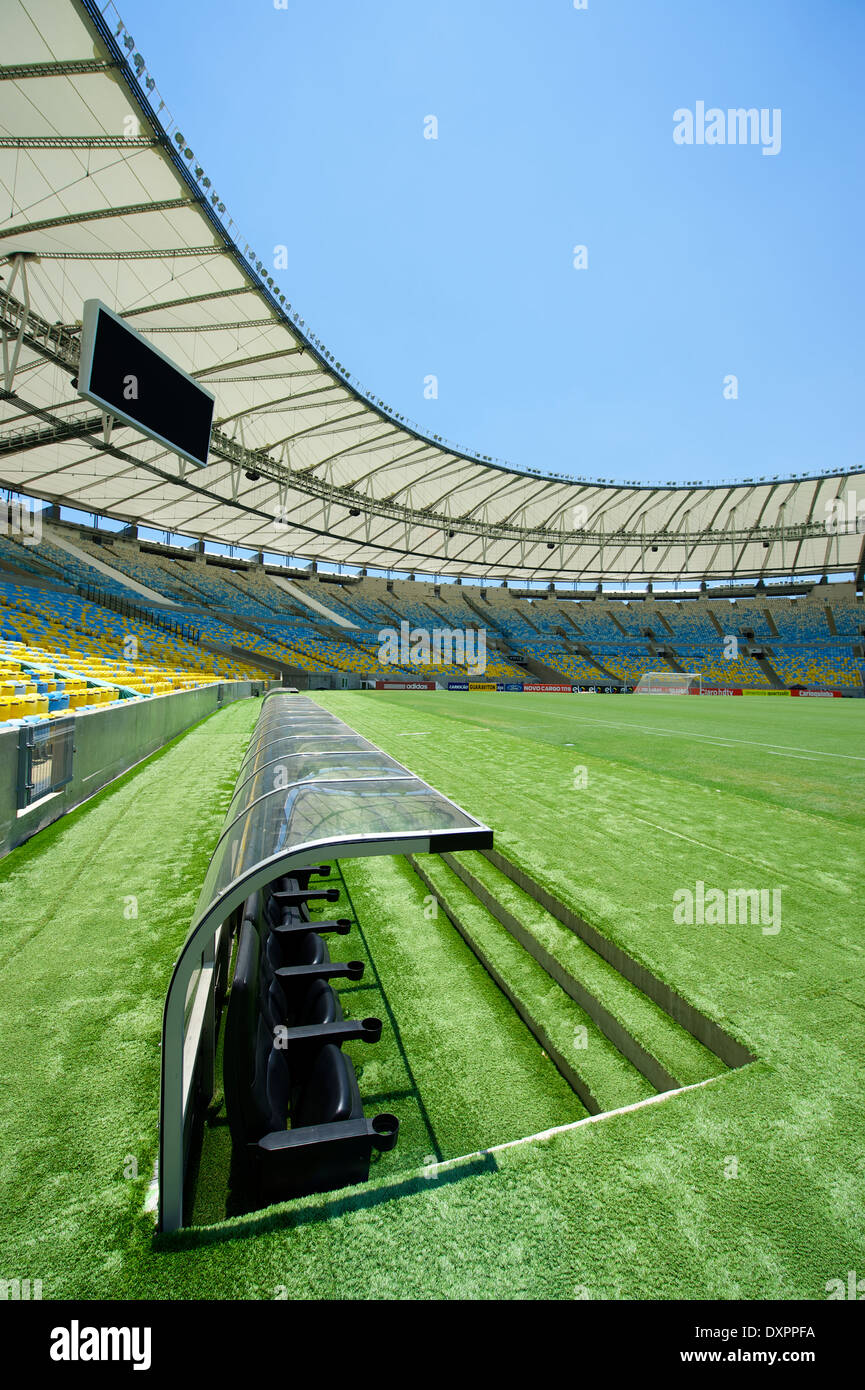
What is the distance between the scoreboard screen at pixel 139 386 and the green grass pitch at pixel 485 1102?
39.0 ft

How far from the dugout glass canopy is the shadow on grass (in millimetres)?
87

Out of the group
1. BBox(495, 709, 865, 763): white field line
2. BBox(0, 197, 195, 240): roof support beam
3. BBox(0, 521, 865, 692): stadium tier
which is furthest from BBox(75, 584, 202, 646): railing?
BBox(495, 709, 865, 763): white field line

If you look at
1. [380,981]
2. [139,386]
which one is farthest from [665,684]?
[380,981]

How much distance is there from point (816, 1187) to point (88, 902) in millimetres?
4506

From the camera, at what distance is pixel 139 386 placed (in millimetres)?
14227

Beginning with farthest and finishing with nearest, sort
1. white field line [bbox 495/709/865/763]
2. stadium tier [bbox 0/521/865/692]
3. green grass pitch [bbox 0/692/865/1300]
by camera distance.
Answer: stadium tier [bbox 0/521/865/692] < white field line [bbox 495/709/865/763] < green grass pitch [bbox 0/692/865/1300]

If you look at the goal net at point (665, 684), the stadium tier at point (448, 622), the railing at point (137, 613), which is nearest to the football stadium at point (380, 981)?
the railing at point (137, 613)

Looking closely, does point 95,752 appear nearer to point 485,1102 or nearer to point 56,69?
point 485,1102

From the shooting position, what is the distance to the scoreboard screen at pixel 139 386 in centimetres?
1282

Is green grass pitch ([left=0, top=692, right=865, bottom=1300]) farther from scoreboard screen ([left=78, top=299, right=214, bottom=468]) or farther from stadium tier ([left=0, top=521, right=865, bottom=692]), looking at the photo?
stadium tier ([left=0, top=521, right=865, bottom=692])

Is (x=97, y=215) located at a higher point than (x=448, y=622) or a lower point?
higher

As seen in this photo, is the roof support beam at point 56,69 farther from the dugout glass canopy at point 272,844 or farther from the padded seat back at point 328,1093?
the padded seat back at point 328,1093

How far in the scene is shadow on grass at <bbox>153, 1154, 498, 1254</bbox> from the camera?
1.78 meters

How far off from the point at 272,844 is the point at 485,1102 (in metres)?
1.54
